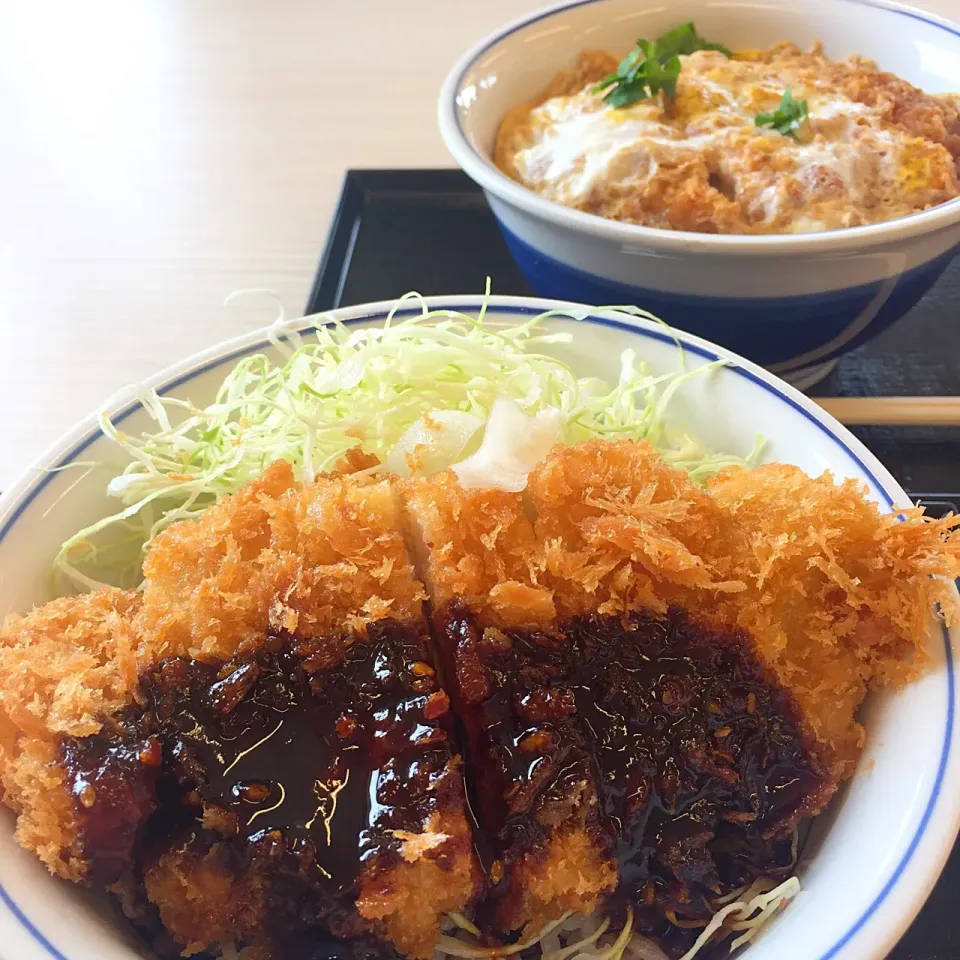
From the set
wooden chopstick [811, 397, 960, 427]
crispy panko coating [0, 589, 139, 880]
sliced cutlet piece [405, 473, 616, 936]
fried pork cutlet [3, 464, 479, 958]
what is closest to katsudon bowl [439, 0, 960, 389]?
wooden chopstick [811, 397, 960, 427]

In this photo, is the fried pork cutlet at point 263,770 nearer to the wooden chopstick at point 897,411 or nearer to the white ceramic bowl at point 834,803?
the white ceramic bowl at point 834,803

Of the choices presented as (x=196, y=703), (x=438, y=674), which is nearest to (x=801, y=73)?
(x=438, y=674)

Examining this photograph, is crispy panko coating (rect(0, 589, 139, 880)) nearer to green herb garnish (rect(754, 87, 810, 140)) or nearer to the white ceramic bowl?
the white ceramic bowl

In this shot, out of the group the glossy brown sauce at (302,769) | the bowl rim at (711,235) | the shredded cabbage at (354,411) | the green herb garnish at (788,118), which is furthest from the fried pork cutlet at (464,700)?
the green herb garnish at (788,118)

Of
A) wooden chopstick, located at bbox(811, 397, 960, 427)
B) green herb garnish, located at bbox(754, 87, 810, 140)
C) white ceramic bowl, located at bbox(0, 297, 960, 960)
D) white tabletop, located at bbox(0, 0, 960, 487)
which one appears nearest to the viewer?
white ceramic bowl, located at bbox(0, 297, 960, 960)

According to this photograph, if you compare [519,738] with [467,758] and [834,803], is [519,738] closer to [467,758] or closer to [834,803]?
[467,758]

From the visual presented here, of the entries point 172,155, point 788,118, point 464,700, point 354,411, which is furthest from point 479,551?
point 172,155

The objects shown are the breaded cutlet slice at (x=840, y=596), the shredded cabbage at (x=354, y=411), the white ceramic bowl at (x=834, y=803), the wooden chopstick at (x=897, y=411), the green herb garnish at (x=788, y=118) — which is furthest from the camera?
the green herb garnish at (x=788, y=118)
